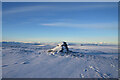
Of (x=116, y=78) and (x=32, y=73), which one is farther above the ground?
(x=32, y=73)

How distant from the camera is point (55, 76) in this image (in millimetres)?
3518

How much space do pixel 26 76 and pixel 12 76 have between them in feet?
1.97

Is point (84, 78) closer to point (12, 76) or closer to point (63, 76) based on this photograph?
point (63, 76)

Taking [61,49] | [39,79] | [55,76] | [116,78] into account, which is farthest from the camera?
[61,49]

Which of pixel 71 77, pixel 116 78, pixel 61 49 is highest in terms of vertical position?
pixel 61 49

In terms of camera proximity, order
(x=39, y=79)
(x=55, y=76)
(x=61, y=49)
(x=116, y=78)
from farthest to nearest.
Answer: (x=61, y=49) < (x=116, y=78) < (x=55, y=76) < (x=39, y=79)

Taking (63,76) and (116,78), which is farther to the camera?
(116,78)

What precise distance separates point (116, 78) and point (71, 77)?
2402 millimetres

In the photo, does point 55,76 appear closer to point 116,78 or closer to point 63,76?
point 63,76

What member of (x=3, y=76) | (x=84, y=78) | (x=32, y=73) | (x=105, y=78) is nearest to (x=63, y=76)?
(x=84, y=78)

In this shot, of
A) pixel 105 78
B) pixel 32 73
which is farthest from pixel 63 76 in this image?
pixel 105 78

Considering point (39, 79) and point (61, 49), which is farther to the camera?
point (61, 49)

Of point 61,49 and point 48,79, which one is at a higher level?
point 61,49

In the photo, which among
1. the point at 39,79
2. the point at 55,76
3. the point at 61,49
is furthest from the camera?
the point at 61,49
